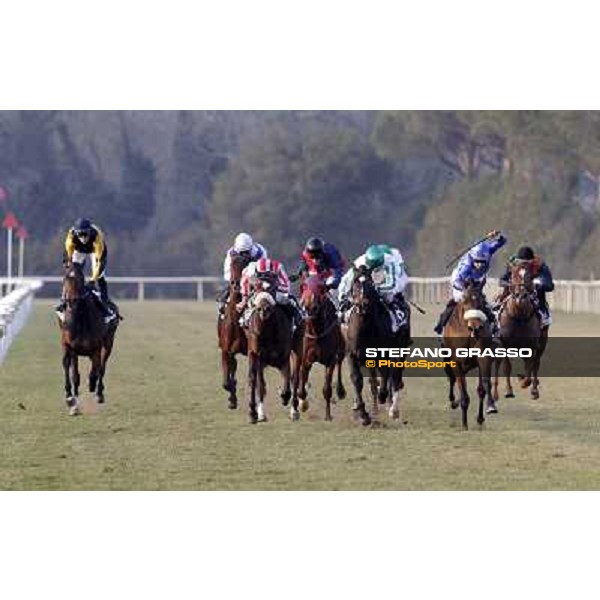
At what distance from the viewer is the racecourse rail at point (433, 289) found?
4788 cm

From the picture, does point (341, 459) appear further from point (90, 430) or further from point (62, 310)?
point (62, 310)

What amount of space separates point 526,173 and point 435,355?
125 feet

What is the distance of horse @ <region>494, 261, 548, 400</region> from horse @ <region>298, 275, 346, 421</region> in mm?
3661

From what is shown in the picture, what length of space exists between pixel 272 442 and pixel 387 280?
266 centimetres

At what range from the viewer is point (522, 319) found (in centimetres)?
2205

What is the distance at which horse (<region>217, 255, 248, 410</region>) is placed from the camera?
19.6 metres

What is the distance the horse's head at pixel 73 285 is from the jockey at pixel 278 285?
1.64 meters

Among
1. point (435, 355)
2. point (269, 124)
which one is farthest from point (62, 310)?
point (269, 124)

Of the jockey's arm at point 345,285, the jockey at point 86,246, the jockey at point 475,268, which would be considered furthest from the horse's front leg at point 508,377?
the jockey at point 86,246

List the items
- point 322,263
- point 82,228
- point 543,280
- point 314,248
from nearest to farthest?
point 314,248
point 322,263
point 82,228
point 543,280

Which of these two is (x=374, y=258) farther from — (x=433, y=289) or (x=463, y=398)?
(x=433, y=289)

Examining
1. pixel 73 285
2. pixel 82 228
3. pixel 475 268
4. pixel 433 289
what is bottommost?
pixel 433 289

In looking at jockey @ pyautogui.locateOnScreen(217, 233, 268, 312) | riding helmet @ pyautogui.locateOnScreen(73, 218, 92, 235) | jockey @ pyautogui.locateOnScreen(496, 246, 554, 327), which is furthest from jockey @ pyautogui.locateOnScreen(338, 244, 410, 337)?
jockey @ pyautogui.locateOnScreen(496, 246, 554, 327)

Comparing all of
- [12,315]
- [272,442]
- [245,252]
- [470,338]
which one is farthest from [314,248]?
[12,315]
